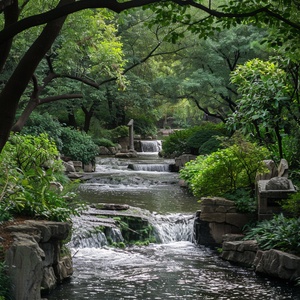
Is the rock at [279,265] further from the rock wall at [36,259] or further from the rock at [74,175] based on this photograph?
the rock at [74,175]

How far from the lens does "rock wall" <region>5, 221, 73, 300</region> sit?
265 inches

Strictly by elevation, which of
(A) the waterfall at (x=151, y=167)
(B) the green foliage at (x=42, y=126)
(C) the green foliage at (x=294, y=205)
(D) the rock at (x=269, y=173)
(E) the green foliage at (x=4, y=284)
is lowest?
(E) the green foliage at (x=4, y=284)

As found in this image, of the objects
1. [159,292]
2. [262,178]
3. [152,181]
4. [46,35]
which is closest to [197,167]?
[152,181]

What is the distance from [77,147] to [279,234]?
16656 mm

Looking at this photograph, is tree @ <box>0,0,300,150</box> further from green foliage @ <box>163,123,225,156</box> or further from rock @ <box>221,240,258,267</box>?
green foliage @ <box>163,123,225,156</box>

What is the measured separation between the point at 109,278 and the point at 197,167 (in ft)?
33.9

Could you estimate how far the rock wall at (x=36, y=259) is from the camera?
6.74 metres

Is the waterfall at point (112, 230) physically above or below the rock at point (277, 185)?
below

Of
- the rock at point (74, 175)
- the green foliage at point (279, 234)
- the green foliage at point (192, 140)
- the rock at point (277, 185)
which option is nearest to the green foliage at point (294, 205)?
the green foliage at point (279, 234)

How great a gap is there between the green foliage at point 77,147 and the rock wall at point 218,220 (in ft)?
44.2

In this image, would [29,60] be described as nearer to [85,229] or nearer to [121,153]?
[85,229]

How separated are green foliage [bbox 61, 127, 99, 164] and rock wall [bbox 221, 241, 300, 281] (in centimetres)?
1518

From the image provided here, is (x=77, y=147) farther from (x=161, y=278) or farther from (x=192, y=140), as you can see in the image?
(x=161, y=278)

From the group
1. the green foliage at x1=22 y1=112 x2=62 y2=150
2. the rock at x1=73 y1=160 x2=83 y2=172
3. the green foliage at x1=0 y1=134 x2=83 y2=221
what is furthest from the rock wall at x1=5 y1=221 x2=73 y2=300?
the rock at x1=73 y1=160 x2=83 y2=172
